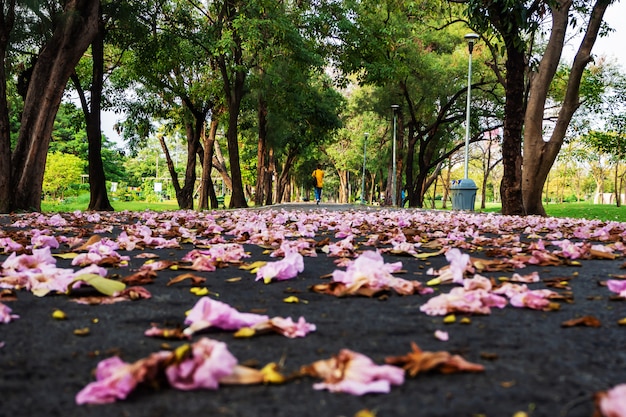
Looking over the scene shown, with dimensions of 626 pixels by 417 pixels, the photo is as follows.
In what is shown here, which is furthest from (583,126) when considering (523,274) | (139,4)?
(523,274)

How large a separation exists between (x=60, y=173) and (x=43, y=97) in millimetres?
27177

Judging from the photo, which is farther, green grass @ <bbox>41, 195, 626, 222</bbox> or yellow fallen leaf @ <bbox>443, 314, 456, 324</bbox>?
green grass @ <bbox>41, 195, 626, 222</bbox>

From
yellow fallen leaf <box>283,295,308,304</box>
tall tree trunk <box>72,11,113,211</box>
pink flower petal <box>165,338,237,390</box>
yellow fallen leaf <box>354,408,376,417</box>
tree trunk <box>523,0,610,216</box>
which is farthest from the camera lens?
tall tree trunk <box>72,11,113,211</box>

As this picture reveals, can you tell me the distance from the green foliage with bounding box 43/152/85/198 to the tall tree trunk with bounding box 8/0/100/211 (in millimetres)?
26237

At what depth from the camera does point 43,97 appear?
32.3 feet

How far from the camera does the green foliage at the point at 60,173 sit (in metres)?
34.0

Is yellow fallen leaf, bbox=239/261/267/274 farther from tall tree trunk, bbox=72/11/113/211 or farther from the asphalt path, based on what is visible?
tall tree trunk, bbox=72/11/113/211

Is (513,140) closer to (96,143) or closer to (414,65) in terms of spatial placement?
(96,143)

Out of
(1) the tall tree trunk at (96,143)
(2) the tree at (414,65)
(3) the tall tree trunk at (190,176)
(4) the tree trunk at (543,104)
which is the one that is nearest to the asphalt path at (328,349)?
(4) the tree trunk at (543,104)

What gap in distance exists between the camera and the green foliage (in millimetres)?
34031

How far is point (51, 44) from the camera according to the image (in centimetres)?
1005

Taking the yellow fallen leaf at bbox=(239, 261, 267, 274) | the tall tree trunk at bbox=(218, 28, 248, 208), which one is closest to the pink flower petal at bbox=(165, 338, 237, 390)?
the yellow fallen leaf at bbox=(239, 261, 267, 274)

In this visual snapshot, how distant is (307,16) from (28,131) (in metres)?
9.31

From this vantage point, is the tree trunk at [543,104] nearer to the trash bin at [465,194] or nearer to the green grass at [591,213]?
the trash bin at [465,194]
